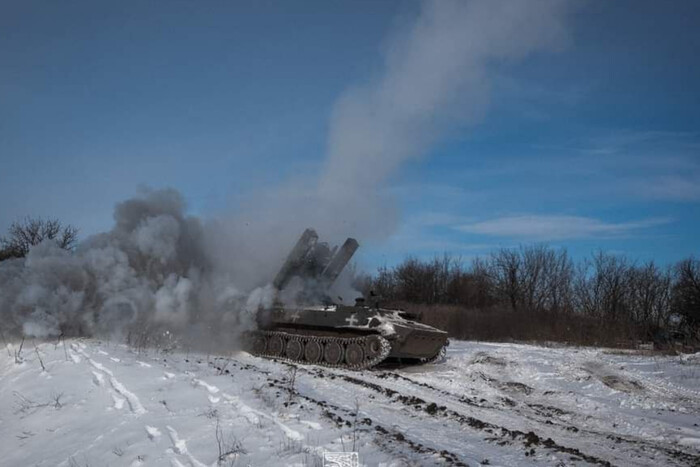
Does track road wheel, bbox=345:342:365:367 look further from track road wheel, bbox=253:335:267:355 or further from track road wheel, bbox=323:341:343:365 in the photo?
track road wheel, bbox=253:335:267:355

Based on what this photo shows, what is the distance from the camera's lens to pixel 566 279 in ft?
160

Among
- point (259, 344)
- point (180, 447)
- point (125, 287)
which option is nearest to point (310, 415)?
point (180, 447)

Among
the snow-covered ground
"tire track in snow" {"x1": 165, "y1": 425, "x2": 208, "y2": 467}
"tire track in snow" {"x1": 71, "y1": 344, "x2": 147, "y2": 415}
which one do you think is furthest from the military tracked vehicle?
"tire track in snow" {"x1": 165, "y1": 425, "x2": 208, "y2": 467}

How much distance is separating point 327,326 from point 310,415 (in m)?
8.30

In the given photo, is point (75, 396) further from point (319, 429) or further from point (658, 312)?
point (658, 312)

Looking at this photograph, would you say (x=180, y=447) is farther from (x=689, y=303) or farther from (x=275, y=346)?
(x=689, y=303)

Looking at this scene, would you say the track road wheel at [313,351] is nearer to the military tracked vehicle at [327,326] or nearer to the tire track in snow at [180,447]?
the military tracked vehicle at [327,326]

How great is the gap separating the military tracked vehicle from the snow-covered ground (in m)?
0.92

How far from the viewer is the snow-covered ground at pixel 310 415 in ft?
19.7

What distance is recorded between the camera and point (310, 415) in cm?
720

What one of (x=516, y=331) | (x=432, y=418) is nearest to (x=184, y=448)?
(x=432, y=418)

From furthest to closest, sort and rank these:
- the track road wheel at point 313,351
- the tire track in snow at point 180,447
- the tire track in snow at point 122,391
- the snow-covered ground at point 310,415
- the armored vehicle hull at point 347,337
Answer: the track road wheel at point 313,351
the armored vehicle hull at point 347,337
the tire track in snow at point 122,391
the snow-covered ground at point 310,415
the tire track in snow at point 180,447

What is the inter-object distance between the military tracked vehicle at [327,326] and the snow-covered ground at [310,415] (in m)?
0.92

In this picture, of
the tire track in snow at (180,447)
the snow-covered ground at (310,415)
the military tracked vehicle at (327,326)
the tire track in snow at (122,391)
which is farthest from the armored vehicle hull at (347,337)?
the tire track in snow at (180,447)
